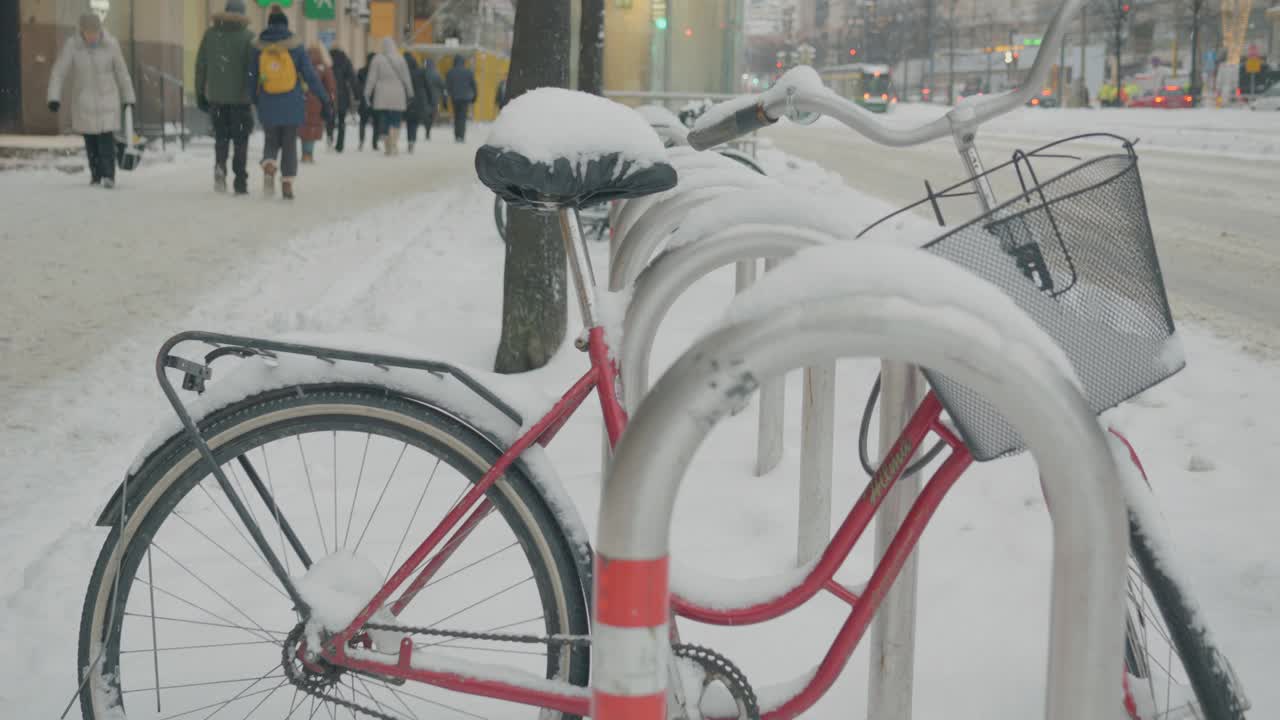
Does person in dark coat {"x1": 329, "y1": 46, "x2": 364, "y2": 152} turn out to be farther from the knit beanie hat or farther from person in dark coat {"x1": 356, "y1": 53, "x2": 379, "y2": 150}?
the knit beanie hat

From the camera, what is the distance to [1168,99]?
57344 mm

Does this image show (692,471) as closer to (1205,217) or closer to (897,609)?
(897,609)

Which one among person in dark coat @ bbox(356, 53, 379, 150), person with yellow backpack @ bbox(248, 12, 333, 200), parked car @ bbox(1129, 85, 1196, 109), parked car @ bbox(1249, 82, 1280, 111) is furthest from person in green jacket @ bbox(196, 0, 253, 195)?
parked car @ bbox(1129, 85, 1196, 109)

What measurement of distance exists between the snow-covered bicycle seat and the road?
1040 mm

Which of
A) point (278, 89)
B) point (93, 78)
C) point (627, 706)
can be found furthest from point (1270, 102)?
point (627, 706)

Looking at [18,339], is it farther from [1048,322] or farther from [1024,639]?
[1048,322]

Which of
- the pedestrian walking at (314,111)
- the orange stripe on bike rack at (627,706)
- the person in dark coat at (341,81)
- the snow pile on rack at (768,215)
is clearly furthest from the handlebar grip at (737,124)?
the person in dark coat at (341,81)

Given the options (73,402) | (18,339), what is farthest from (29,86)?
(73,402)

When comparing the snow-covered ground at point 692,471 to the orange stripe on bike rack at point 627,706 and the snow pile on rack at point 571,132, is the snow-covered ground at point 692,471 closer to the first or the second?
the orange stripe on bike rack at point 627,706

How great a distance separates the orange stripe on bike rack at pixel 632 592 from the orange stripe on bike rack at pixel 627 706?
0.08m

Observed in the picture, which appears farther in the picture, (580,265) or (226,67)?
(226,67)

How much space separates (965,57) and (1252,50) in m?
13.7

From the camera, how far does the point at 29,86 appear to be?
23.1 meters

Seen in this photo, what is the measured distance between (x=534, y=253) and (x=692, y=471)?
1812 millimetres
